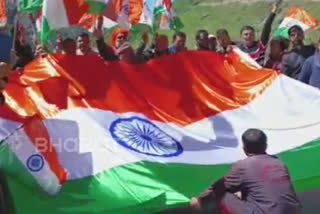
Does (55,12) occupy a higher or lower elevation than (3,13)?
higher

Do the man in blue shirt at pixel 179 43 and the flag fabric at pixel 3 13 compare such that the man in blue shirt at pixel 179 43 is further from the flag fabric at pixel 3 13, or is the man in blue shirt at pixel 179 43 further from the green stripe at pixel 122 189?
the green stripe at pixel 122 189

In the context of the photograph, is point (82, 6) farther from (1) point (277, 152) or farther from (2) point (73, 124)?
(1) point (277, 152)

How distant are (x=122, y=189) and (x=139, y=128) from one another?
86 centimetres

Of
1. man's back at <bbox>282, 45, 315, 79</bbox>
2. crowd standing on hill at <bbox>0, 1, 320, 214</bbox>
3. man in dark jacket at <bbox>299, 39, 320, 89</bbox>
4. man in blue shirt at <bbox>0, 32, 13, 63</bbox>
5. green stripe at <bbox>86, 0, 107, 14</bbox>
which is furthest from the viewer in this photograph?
man's back at <bbox>282, 45, 315, 79</bbox>

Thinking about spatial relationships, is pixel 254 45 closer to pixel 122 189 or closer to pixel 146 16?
pixel 146 16

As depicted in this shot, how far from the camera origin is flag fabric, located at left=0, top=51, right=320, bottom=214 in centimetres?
628

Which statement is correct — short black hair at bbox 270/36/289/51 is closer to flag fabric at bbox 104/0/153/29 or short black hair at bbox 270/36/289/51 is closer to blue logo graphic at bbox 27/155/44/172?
flag fabric at bbox 104/0/153/29

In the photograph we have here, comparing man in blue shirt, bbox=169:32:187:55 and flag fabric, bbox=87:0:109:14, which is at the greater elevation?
flag fabric, bbox=87:0:109:14

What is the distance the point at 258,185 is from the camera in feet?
18.2

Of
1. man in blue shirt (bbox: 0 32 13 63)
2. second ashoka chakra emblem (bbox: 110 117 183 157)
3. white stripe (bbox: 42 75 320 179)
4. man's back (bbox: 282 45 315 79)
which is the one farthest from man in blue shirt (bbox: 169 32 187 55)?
man in blue shirt (bbox: 0 32 13 63)

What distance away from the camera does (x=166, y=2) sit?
11.2 meters

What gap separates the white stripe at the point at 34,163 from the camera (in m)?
6.20

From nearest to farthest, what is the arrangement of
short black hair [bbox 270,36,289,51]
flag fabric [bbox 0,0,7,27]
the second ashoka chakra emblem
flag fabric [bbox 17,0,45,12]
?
the second ashoka chakra emblem → flag fabric [bbox 0,0,7,27] → short black hair [bbox 270,36,289,51] → flag fabric [bbox 17,0,45,12]

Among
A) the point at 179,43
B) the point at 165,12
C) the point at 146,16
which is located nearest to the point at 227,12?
the point at 165,12
